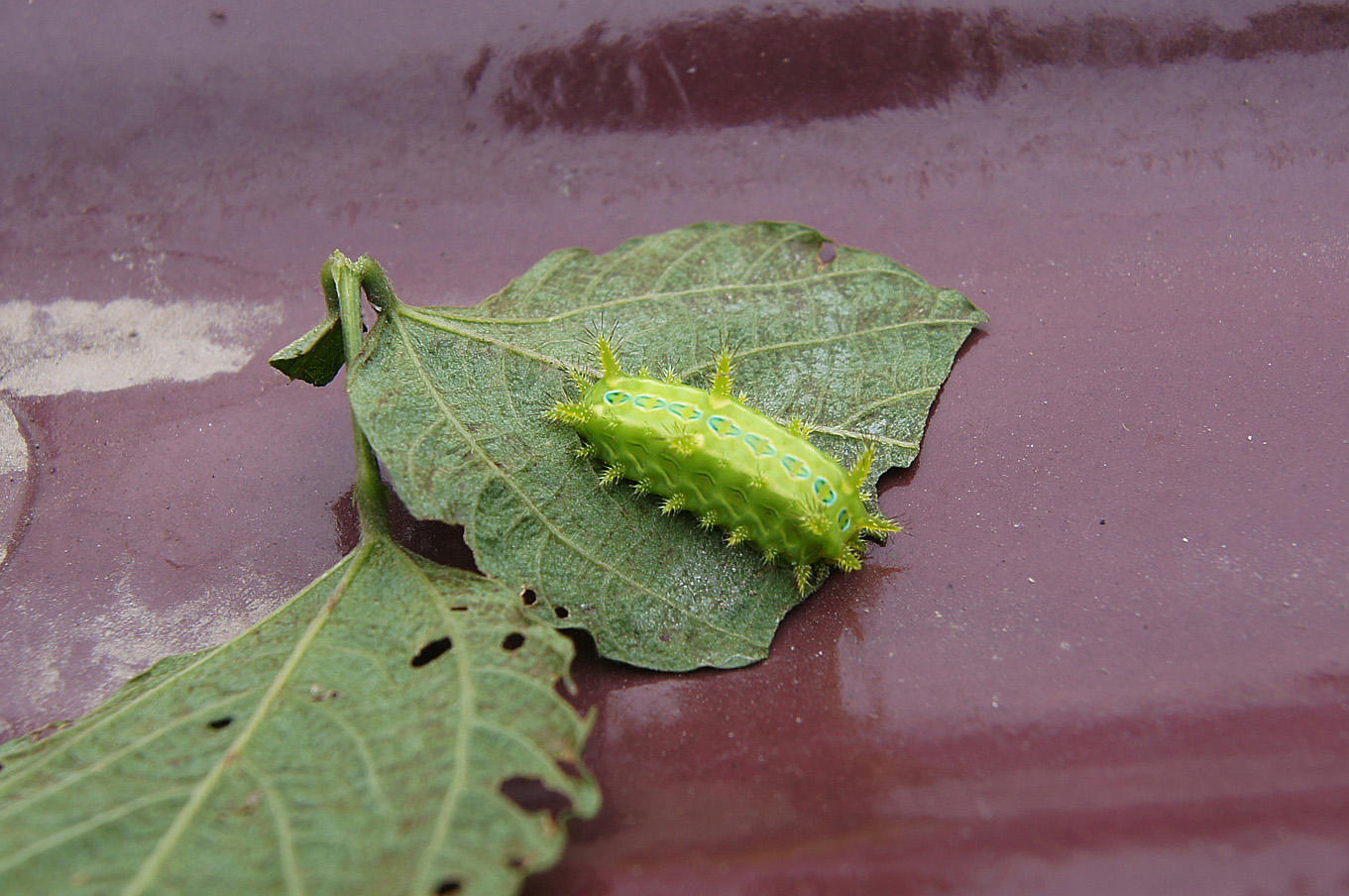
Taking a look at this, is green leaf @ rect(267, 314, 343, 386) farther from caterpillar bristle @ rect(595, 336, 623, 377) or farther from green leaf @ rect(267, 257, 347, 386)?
caterpillar bristle @ rect(595, 336, 623, 377)

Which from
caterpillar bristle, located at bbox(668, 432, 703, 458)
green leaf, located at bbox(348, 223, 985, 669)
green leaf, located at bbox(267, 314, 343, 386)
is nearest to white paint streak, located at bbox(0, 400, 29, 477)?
green leaf, located at bbox(267, 314, 343, 386)

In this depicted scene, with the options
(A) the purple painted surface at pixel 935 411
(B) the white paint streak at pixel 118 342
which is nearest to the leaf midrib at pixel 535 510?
(A) the purple painted surface at pixel 935 411

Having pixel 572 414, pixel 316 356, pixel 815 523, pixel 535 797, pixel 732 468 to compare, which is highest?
pixel 316 356

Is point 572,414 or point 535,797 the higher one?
point 572,414

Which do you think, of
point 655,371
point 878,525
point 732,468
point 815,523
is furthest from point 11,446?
point 878,525

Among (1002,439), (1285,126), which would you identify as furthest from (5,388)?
(1285,126)

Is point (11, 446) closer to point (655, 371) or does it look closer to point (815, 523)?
point (655, 371)

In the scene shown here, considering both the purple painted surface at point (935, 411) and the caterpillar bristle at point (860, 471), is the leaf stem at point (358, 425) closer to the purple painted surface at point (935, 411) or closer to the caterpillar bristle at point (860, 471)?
the purple painted surface at point (935, 411)
